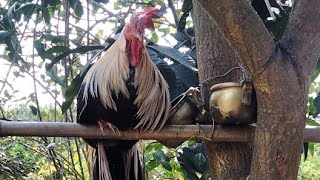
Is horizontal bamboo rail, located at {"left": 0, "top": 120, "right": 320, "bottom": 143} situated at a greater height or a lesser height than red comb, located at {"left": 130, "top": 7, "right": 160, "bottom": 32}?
lesser

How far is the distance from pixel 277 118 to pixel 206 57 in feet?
0.91

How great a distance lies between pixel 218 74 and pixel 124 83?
191 millimetres

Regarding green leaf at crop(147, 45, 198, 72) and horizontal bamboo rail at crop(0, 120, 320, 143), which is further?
green leaf at crop(147, 45, 198, 72)

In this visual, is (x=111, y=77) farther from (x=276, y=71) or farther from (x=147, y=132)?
(x=276, y=71)

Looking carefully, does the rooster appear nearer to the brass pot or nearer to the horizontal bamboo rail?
the horizontal bamboo rail

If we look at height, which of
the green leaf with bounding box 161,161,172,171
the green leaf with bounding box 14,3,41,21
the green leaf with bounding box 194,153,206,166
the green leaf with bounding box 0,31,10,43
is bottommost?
the green leaf with bounding box 161,161,172,171

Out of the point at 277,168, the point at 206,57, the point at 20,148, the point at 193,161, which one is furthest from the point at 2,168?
the point at 277,168

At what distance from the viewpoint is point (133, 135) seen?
96 cm

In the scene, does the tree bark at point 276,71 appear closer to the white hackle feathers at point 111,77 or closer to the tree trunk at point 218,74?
the tree trunk at point 218,74

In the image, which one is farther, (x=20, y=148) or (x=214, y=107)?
(x=20, y=148)

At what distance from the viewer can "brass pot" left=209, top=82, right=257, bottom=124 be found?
84cm

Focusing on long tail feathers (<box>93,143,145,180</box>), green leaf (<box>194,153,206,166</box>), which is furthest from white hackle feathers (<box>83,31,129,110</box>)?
green leaf (<box>194,153,206,166</box>)

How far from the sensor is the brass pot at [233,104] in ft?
2.75

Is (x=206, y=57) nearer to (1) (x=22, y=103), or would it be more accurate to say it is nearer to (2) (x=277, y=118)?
(2) (x=277, y=118)
